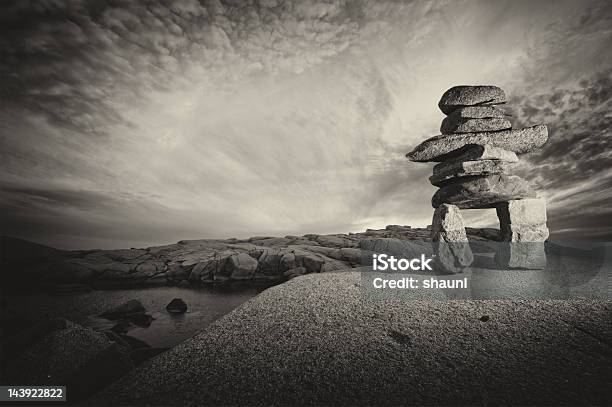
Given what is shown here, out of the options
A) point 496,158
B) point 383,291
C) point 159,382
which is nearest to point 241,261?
point 383,291

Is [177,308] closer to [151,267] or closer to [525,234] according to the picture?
[151,267]

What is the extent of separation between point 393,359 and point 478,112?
9.71m

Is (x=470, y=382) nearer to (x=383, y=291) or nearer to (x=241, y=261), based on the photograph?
(x=383, y=291)

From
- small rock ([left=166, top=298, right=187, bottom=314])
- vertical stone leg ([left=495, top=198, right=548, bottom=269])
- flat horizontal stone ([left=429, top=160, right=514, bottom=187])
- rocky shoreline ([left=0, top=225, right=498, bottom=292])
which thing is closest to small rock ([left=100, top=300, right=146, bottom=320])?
small rock ([left=166, top=298, right=187, bottom=314])

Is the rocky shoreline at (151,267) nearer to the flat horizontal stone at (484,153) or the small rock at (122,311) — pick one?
the small rock at (122,311)

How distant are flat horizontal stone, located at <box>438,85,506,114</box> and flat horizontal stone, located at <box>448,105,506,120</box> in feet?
0.76

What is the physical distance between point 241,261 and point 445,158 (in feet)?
59.9

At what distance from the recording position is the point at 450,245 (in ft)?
27.5

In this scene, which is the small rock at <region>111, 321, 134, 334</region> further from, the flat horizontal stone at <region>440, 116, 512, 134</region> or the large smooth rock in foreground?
the flat horizontal stone at <region>440, 116, 512, 134</region>

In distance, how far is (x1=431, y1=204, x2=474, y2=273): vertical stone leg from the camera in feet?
27.3

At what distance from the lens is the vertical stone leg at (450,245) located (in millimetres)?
8328

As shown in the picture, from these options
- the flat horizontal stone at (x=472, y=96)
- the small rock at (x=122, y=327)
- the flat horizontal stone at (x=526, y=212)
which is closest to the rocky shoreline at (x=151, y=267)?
the small rock at (x=122, y=327)

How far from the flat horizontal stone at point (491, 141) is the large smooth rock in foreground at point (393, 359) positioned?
5535 mm

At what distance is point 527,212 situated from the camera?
8766 millimetres
